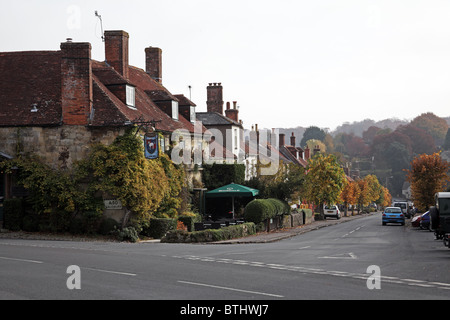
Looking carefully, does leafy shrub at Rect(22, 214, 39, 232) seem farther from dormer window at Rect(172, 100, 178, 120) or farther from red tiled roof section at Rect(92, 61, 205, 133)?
dormer window at Rect(172, 100, 178, 120)

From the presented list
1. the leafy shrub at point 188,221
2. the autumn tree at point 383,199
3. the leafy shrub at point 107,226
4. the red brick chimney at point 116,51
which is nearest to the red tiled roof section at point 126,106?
the red brick chimney at point 116,51

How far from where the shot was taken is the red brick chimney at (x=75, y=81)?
2920 cm

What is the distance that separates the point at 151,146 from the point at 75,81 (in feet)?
16.8

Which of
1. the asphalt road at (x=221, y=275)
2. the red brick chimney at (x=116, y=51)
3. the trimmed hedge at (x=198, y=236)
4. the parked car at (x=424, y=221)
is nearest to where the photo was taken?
the asphalt road at (x=221, y=275)

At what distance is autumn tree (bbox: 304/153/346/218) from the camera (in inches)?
2373

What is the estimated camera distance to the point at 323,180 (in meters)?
60.8

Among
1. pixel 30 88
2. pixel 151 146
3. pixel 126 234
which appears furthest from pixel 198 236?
pixel 30 88

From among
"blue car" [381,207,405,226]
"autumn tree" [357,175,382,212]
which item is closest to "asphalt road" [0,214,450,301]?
"blue car" [381,207,405,226]

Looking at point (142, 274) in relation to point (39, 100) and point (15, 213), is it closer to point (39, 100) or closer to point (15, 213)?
point (15, 213)

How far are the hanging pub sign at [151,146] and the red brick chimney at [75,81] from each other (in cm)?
328

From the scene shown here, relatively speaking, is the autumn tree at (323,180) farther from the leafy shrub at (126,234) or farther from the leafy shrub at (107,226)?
the leafy shrub at (107,226)

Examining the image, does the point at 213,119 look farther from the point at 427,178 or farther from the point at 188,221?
the point at 427,178

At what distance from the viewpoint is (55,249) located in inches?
808
